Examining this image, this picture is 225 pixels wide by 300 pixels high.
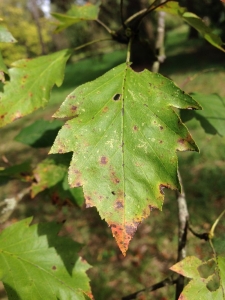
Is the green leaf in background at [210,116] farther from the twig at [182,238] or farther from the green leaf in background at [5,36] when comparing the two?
the green leaf in background at [5,36]

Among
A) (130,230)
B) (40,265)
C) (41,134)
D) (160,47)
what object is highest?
(160,47)

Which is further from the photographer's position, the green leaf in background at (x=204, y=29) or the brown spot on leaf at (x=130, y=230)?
the green leaf in background at (x=204, y=29)

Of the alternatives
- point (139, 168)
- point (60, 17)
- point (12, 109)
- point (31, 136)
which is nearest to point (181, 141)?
point (139, 168)

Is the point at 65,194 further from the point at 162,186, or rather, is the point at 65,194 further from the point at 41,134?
the point at 162,186

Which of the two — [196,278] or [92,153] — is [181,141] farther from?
[196,278]

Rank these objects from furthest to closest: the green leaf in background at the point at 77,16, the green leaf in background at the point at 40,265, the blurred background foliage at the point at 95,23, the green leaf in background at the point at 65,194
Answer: the blurred background foliage at the point at 95,23 → the green leaf in background at the point at 65,194 → the green leaf in background at the point at 77,16 → the green leaf in background at the point at 40,265

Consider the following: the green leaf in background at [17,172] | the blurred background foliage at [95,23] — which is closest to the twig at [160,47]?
the blurred background foliage at [95,23]

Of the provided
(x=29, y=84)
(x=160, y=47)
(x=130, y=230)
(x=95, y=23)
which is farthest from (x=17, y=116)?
(x=95, y=23)

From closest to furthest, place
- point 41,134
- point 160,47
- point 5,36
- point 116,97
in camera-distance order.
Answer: point 116,97 < point 5,36 < point 160,47 < point 41,134
